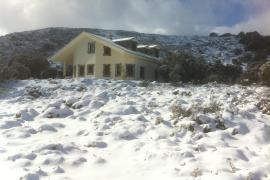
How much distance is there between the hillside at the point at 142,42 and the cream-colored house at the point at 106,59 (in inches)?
1156

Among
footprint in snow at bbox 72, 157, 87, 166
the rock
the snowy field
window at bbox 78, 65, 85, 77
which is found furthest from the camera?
window at bbox 78, 65, 85, 77

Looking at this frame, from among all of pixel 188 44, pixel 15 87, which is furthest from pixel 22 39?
pixel 15 87

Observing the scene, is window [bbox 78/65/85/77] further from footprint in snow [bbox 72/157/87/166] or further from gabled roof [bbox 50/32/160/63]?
footprint in snow [bbox 72/157/87/166]

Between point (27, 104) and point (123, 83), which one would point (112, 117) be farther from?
point (123, 83)

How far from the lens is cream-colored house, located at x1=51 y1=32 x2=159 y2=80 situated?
41375mm

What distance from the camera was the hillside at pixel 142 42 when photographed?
77.3 meters

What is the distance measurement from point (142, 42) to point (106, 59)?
49.9 meters

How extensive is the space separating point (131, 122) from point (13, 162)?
5.06m

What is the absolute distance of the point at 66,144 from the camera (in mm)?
12859

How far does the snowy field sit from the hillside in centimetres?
5552

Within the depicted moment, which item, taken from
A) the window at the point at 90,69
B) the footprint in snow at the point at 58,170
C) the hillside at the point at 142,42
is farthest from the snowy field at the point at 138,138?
the hillside at the point at 142,42

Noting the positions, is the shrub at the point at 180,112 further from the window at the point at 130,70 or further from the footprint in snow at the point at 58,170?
the window at the point at 130,70

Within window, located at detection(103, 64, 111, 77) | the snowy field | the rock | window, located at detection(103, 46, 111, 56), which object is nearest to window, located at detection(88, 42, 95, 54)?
window, located at detection(103, 46, 111, 56)

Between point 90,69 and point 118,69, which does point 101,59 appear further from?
point 118,69
